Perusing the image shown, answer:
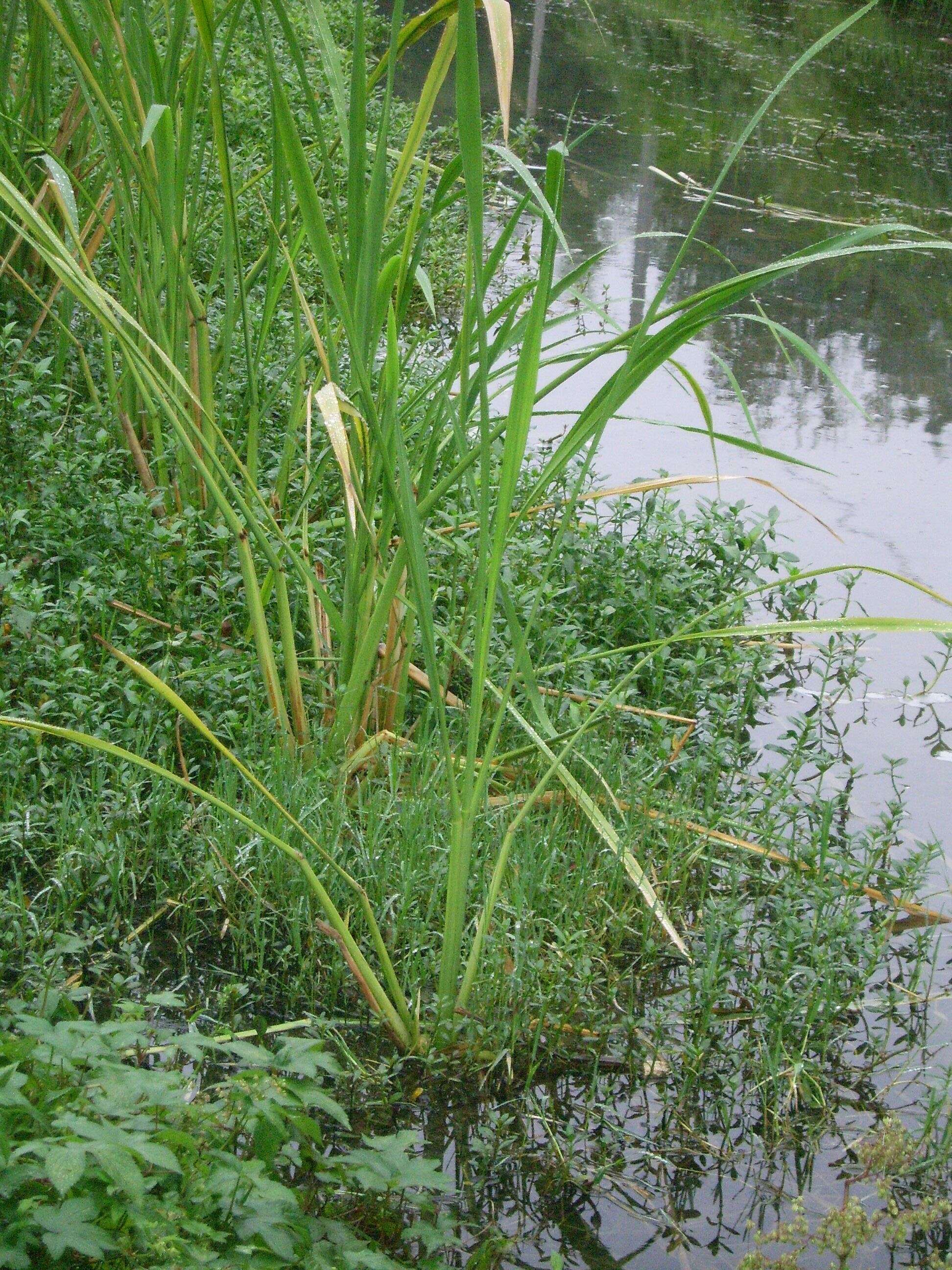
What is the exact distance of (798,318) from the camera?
218 inches

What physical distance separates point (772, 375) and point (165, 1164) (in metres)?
4.42

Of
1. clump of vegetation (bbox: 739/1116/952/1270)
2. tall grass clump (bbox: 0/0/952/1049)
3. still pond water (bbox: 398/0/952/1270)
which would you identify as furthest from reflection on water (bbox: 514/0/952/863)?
clump of vegetation (bbox: 739/1116/952/1270)

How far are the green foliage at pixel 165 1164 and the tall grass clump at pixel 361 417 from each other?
0.32 metres

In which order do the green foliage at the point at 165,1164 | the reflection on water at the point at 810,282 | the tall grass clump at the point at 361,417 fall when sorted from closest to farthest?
the green foliage at the point at 165,1164 < the tall grass clump at the point at 361,417 < the reflection on water at the point at 810,282

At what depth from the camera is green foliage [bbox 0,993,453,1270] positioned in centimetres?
118

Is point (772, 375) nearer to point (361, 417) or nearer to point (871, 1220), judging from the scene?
point (361, 417)

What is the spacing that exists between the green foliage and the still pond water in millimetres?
329

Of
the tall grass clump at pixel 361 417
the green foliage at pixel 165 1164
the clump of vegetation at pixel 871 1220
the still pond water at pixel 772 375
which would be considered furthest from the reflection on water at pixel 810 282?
the green foliage at pixel 165 1164

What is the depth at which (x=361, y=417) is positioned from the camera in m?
2.02

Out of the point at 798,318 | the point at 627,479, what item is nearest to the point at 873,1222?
the point at 627,479

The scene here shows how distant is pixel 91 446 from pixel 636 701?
1.43 metres

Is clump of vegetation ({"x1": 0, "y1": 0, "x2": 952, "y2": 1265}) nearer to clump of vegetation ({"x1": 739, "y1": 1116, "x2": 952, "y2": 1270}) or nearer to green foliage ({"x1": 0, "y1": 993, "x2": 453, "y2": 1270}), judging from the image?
green foliage ({"x1": 0, "y1": 993, "x2": 453, "y2": 1270})

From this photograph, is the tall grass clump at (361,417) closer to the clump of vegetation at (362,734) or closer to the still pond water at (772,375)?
the clump of vegetation at (362,734)

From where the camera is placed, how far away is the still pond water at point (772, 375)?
5.74 ft
